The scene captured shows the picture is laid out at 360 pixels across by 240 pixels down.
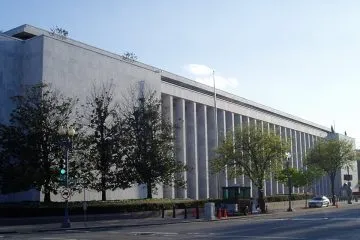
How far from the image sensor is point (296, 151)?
107875 millimetres

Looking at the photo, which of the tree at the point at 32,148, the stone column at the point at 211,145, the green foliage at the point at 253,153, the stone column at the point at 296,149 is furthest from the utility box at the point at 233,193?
the stone column at the point at 296,149

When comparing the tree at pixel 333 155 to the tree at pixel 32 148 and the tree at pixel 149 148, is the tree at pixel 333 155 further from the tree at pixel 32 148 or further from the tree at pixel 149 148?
the tree at pixel 32 148

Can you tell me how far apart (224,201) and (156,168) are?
682 cm

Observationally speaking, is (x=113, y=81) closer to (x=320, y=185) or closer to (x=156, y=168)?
(x=156, y=168)

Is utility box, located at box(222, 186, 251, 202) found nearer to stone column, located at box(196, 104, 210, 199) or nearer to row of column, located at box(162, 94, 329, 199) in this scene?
row of column, located at box(162, 94, 329, 199)

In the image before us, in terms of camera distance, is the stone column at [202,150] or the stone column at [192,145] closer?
the stone column at [192,145]

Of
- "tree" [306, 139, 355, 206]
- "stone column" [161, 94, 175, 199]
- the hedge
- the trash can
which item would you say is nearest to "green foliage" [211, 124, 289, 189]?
the hedge

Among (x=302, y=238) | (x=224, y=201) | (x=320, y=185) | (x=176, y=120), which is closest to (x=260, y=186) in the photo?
(x=224, y=201)

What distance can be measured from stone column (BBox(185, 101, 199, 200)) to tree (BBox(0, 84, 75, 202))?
33557 millimetres

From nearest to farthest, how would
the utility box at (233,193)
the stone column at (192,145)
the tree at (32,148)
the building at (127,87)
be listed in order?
the tree at (32,148)
the utility box at (233,193)
the building at (127,87)
the stone column at (192,145)

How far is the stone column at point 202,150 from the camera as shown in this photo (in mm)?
74688

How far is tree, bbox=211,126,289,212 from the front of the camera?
51500 millimetres

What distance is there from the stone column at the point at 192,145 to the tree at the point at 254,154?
18.1 m

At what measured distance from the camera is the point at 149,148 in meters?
45.8
